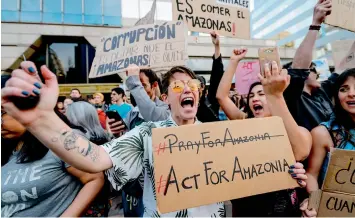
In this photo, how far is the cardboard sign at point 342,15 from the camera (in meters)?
2.89

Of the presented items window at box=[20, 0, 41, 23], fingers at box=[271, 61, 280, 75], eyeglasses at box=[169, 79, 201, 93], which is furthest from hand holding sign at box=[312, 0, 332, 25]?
window at box=[20, 0, 41, 23]

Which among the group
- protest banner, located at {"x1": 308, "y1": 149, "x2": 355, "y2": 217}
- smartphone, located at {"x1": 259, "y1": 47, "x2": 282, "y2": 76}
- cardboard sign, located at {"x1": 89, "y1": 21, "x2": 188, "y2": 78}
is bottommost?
protest banner, located at {"x1": 308, "y1": 149, "x2": 355, "y2": 217}

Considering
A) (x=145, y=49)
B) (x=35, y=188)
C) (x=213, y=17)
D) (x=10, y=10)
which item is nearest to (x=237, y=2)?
(x=213, y=17)

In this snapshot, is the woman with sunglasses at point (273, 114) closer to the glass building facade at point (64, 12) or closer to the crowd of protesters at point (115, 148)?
the crowd of protesters at point (115, 148)

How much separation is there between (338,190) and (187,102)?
3.52 ft

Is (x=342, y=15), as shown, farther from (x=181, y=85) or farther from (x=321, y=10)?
(x=181, y=85)

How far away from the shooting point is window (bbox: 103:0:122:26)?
56.8 ft

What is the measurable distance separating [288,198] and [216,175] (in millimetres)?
793

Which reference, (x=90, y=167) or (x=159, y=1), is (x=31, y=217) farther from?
(x=159, y=1)

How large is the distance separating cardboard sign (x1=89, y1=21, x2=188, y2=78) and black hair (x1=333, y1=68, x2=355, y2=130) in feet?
4.96

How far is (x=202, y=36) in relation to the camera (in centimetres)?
1931

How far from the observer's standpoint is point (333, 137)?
192cm

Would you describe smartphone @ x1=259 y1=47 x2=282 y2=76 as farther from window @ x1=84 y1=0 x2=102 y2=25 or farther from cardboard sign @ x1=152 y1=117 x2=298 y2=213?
window @ x1=84 y1=0 x2=102 y2=25

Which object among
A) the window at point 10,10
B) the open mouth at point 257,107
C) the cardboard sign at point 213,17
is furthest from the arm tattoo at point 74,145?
the window at point 10,10
